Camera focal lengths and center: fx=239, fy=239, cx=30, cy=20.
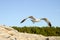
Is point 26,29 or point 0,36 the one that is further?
point 26,29

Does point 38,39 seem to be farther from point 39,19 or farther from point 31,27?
point 31,27

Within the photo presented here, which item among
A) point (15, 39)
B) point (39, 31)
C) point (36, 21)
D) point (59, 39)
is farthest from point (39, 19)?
point (39, 31)

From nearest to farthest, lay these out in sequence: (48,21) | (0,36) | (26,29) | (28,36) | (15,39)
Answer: (0,36) → (15,39) → (28,36) → (48,21) → (26,29)

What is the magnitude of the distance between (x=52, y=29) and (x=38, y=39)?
920 centimetres

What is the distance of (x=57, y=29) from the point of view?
2497 centimetres

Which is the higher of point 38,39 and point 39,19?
point 39,19

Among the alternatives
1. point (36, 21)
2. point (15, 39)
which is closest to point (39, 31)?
point (36, 21)

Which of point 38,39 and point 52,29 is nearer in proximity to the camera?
point 38,39

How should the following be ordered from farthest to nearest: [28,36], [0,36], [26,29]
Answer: [26,29], [28,36], [0,36]

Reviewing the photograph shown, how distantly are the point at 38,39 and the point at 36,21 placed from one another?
2657 millimetres

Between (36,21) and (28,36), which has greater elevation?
(36,21)

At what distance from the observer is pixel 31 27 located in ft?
81.4

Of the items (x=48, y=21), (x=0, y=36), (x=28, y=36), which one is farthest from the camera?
(x=48, y=21)

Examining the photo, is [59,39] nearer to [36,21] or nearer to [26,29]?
[36,21]
